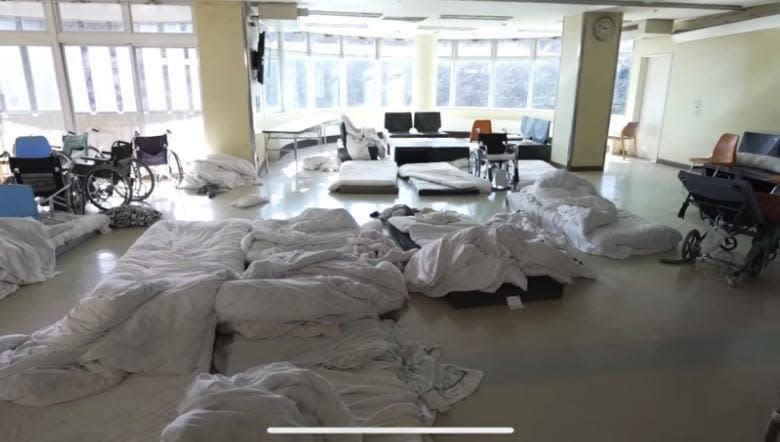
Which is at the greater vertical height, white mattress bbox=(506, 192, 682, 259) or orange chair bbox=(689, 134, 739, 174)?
orange chair bbox=(689, 134, 739, 174)

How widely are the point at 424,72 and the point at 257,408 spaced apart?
36.7 feet

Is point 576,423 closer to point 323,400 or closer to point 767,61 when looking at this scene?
point 323,400

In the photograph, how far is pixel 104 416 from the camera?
1948 mm

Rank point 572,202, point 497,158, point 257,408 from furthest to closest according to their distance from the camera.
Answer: point 497,158, point 572,202, point 257,408

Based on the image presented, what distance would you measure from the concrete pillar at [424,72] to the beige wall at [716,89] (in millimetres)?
4542

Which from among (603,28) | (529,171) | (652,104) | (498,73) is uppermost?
(603,28)

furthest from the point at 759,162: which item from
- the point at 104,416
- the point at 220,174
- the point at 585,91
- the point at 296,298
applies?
the point at 104,416

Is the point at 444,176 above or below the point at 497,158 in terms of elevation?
below

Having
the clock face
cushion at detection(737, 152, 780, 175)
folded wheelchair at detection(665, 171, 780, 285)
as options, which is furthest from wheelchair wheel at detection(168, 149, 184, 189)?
cushion at detection(737, 152, 780, 175)

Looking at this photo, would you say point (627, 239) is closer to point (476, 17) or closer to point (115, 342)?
point (115, 342)

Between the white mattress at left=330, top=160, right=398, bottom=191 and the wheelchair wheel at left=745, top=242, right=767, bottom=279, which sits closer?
the wheelchair wheel at left=745, top=242, right=767, bottom=279

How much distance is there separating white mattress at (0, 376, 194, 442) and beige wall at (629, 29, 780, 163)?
883cm

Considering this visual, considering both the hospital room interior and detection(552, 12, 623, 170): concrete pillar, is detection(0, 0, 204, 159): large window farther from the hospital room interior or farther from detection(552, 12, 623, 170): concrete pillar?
detection(552, 12, 623, 170): concrete pillar

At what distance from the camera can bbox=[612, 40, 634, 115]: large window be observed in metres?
10.6
